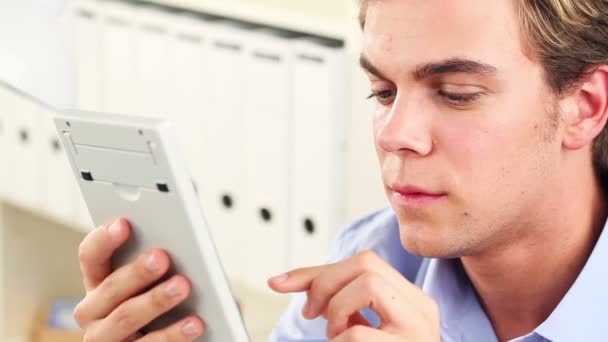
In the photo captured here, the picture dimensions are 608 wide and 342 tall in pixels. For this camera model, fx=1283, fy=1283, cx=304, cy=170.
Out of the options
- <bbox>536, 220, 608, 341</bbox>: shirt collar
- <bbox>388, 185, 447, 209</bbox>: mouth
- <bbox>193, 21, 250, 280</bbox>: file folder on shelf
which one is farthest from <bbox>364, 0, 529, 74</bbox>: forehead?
<bbox>193, 21, 250, 280</bbox>: file folder on shelf

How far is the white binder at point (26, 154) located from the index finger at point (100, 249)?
1230mm

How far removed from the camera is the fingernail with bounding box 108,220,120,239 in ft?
3.67

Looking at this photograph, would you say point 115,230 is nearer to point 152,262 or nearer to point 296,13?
point 152,262

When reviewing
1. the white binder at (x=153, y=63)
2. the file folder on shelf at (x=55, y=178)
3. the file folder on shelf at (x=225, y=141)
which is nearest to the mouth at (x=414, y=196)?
the file folder on shelf at (x=225, y=141)

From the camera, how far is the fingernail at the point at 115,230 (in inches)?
44.0

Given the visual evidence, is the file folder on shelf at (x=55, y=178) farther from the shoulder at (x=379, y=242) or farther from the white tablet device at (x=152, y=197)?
the white tablet device at (x=152, y=197)

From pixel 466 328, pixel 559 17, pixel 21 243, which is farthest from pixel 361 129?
pixel 21 243

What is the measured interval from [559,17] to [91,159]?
445 millimetres

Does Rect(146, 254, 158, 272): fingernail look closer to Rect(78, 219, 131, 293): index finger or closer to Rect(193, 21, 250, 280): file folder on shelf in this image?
Rect(78, 219, 131, 293): index finger

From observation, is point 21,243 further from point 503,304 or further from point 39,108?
point 503,304

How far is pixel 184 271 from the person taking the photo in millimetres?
1095

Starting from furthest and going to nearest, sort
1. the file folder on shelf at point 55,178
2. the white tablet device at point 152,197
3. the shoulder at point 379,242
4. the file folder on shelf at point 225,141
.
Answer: the file folder on shelf at point 55,178
the file folder on shelf at point 225,141
the shoulder at point 379,242
the white tablet device at point 152,197

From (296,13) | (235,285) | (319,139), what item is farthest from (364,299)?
(235,285)

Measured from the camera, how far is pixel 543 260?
1255 millimetres
